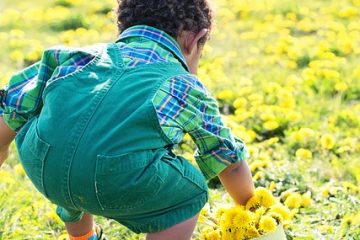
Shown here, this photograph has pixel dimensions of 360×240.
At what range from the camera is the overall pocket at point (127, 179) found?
2.33m

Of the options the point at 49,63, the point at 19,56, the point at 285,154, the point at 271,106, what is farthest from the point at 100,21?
the point at 49,63

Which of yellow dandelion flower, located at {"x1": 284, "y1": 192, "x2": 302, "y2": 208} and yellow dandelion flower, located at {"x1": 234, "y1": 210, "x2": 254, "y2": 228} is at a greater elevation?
yellow dandelion flower, located at {"x1": 234, "y1": 210, "x2": 254, "y2": 228}

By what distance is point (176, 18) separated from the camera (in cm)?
266

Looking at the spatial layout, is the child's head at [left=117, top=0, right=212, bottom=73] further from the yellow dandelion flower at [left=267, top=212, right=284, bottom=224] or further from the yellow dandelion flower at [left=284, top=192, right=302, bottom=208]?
the yellow dandelion flower at [left=284, top=192, right=302, bottom=208]

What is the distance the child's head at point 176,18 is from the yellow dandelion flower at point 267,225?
Answer: 2.12 ft

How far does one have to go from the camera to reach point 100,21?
22.2 feet

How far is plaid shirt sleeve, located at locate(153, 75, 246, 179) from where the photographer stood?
2412 millimetres

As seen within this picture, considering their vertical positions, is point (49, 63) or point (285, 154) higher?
point (49, 63)

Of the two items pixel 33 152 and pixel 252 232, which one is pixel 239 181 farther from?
pixel 33 152

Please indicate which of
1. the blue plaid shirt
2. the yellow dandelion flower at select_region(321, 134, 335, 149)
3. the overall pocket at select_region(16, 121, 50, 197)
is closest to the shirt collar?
the blue plaid shirt

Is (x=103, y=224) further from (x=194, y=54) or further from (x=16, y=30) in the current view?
(x=16, y=30)

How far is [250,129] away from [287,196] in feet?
3.83

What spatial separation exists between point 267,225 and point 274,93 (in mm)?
2188

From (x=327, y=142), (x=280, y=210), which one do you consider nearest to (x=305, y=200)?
(x=280, y=210)
